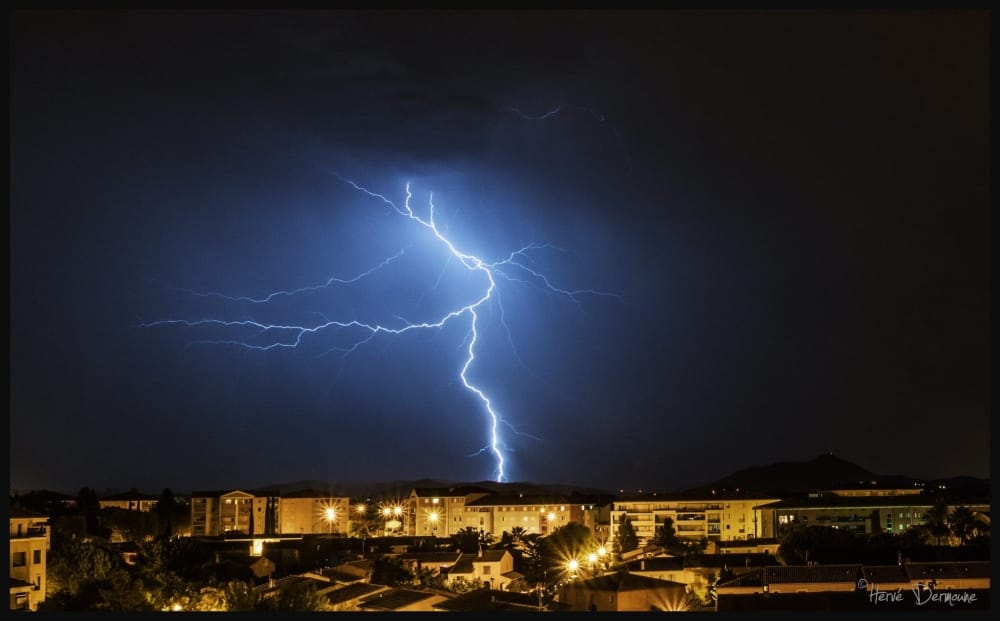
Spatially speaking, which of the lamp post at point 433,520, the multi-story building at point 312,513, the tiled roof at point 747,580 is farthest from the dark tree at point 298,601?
the lamp post at point 433,520

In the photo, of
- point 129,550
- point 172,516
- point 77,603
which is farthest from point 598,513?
point 77,603

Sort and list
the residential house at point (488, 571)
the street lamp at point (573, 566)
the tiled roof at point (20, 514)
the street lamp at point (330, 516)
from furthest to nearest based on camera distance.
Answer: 1. the street lamp at point (330, 516)
2. the street lamp at point (573, 566)
3. the residential house at point (488, 571)
4. the tiled roof at point (20, 514)

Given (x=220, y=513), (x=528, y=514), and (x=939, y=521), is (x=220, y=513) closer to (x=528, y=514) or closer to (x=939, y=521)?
(x=528, y=514)

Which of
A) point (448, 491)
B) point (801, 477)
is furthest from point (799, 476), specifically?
point (448, 491)

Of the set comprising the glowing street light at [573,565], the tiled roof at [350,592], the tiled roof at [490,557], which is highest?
the tiled roof at [350,592]

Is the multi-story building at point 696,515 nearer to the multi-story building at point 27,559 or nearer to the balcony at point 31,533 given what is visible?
the balcony at point 31,533

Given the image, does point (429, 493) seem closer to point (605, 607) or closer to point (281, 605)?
point (605, 607)
